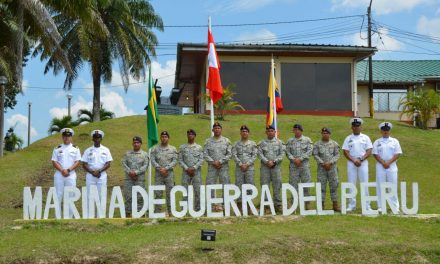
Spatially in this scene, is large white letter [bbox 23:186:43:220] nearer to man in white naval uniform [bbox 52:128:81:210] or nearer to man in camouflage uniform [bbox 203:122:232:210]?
man in white naval uniform [bbox 52:128:81:210]

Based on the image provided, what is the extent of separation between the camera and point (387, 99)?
1161 inches

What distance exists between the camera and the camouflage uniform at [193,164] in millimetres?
9937

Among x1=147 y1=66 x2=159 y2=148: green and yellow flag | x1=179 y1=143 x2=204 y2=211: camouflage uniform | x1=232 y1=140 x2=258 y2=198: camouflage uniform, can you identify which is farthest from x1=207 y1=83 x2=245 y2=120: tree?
x1=179 y1=143 x2=204 y2=211: camouflage uniform

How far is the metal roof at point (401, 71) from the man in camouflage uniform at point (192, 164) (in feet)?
69.4

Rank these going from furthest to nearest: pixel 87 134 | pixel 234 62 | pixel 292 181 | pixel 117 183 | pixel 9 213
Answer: pixel 234 62, pixel 87 134, pixel 117 183, pixel 9 213, pixel 292 181

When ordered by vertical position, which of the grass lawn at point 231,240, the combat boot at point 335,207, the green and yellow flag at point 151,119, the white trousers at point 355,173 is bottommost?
the grass lawn at point 231,240

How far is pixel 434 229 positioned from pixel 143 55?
63.8 ft

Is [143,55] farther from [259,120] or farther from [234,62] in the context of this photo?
[259,120]

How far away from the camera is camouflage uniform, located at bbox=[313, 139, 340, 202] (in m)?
10.1

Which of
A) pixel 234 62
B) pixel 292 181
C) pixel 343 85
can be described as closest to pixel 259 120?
pixel 234 62

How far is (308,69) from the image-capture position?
23969 millimetres

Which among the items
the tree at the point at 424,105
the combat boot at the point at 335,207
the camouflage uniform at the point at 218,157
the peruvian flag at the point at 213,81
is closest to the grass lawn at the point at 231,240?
the combat boot at the point at 335,207

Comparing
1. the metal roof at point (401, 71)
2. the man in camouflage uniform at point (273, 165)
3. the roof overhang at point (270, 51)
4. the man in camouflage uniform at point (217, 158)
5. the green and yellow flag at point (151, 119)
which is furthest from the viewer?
the metal roof at point (401, 71)

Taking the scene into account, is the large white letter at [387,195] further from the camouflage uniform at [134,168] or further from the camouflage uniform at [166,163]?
the camouflage uniform at [134,168]
